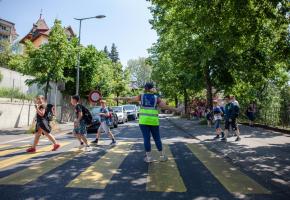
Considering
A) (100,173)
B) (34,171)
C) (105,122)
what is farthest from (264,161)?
(105,122)

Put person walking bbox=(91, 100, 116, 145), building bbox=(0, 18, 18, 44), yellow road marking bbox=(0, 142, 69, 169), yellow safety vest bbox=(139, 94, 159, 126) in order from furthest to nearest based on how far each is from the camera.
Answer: building bbox=(0, 18, 18, 44) → person walking bbox=(91, 100, 116, 145) → yellow safety vest bbox=(139, 94, 159, 126) → yellow road marking bbox=(0, 142, 69, 169)

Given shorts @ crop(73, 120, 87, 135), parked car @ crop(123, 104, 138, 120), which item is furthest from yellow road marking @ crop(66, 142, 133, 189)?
parked car @ crop(123, 104, 138, 120)

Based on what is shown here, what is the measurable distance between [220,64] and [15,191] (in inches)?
928

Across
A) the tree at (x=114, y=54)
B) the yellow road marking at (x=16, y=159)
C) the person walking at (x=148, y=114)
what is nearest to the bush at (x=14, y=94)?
the yellow road marking at (x=16, y=159)

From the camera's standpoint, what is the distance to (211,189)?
6055 millimetres

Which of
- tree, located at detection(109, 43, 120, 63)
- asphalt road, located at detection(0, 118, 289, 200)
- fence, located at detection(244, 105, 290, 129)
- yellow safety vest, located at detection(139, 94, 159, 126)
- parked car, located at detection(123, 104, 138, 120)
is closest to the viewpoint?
asphalt road, located at detection(0, 118, 289, 200)

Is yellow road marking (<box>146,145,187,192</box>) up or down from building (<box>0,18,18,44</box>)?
down

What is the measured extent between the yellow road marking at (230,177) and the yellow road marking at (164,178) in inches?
32.4

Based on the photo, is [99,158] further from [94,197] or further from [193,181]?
[94,197]

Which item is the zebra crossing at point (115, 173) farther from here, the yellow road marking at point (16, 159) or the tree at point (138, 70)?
the tree at point (138, 70)

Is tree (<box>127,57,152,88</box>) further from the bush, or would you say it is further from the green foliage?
the bush

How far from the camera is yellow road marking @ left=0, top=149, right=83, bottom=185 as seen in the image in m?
6.09

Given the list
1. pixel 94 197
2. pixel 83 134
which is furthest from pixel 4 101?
pixel 94 197

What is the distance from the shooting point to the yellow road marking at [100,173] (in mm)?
6027
